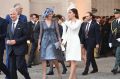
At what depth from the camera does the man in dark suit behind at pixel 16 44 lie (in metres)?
10.3

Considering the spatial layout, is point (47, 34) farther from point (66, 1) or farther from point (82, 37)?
point (66, 1)

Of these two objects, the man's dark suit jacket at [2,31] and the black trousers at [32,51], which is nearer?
the man's dark suit jacket at [2,31]

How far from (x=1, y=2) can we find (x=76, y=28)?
6.16m

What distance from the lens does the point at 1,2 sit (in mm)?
16609

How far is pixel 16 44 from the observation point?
10344 millimetres

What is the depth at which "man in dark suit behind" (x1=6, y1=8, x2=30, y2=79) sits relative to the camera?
10336 millimetres

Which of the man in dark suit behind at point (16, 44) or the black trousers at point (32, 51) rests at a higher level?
the man in dark suit behind at point (16, 44)

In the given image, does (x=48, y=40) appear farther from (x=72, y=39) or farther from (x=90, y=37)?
(x=90, y=37)

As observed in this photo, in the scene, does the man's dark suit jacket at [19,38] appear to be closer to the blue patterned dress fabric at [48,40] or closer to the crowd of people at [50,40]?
the crowd of people at [50,40]

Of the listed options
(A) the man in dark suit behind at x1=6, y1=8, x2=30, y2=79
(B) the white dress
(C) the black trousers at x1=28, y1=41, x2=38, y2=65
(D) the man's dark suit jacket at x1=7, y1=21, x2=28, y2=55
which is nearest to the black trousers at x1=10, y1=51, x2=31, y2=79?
(A) the man in dark suit behind at x1=6, y1=8, x2=30, y2=79

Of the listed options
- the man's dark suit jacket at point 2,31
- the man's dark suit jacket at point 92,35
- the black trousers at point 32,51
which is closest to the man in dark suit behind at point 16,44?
the man's dark suit jacket at point 2,31

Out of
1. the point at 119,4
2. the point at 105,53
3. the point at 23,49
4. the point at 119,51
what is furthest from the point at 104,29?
the point at 23,49

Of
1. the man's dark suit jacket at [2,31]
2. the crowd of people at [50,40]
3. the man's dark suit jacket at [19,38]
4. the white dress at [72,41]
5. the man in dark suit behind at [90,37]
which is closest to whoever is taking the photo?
the man's dark suit jacket at [19,38]

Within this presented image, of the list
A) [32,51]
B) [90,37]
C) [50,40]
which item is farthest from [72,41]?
[32,51]
